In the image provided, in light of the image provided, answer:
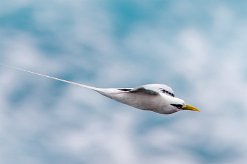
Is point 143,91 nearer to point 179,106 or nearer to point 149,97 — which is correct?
point 149,97

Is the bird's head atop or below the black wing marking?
atop

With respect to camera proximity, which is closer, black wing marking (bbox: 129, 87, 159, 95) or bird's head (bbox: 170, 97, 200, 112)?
black wing marking (bbox: 129, 87, 159, 95)

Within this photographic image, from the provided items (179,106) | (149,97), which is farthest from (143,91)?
(179,106)

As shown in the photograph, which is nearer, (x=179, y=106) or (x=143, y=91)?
(x=143, y=91)

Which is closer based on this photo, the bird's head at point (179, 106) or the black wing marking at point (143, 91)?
the black wing marking at point (143, 91)

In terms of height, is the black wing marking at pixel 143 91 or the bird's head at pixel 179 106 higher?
the bird's head at pixel 179 106

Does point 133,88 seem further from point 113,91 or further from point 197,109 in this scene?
→ point 197,109

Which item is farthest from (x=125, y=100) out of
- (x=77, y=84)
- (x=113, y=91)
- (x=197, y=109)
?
(x=197, y=109)
